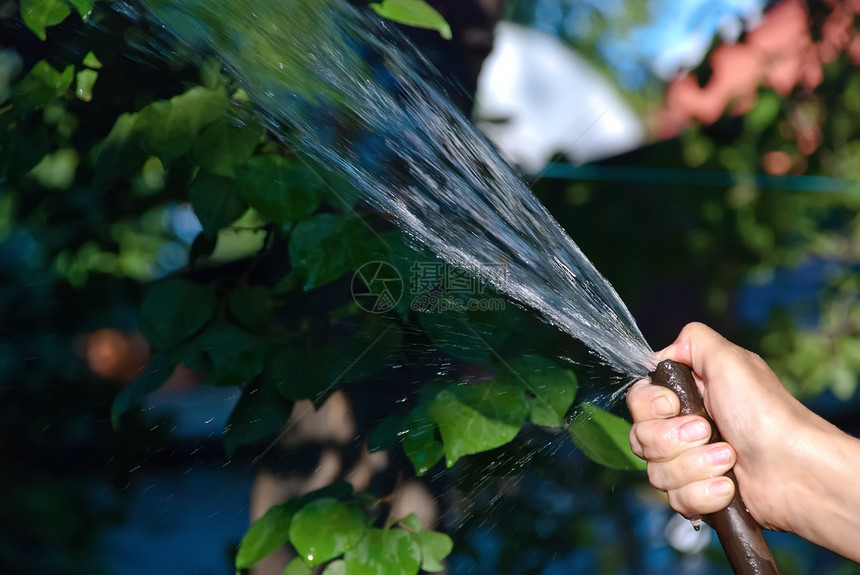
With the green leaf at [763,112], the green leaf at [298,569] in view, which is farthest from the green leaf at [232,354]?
the green leaf at [763,112]

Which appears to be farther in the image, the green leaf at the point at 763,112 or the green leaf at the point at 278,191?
the green leaf at the point at 763,112

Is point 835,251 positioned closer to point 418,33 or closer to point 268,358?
point 418,33

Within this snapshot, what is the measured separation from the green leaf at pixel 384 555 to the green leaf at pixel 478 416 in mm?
117

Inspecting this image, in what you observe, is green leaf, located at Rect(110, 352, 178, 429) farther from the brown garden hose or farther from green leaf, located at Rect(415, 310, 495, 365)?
the brown garden hose

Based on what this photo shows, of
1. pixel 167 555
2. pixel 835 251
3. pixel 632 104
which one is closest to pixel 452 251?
pixel 632 104

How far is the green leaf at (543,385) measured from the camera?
32.2 inches

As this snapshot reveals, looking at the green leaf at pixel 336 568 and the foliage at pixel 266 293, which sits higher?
the foliage at pixel 266 293

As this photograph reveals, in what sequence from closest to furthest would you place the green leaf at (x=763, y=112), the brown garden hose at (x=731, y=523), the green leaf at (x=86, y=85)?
1. the brown garden hose at (x=731, y=523)
2. the green leaf at (x=86, y=85)
3. the green leaf at (x=763, y=112)

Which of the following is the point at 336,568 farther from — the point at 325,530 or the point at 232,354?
the point at 232,354

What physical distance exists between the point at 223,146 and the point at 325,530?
43 centimetres

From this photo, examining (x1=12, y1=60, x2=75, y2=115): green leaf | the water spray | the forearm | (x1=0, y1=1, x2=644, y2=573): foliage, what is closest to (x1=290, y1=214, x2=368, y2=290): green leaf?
(x1=0, y1=1, x2=644, y2=573): foliage

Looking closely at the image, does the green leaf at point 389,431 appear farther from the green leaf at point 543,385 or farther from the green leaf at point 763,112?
the green leaf at point 763,112

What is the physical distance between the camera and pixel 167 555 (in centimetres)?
139

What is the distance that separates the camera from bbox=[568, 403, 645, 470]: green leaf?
2.88 feet
